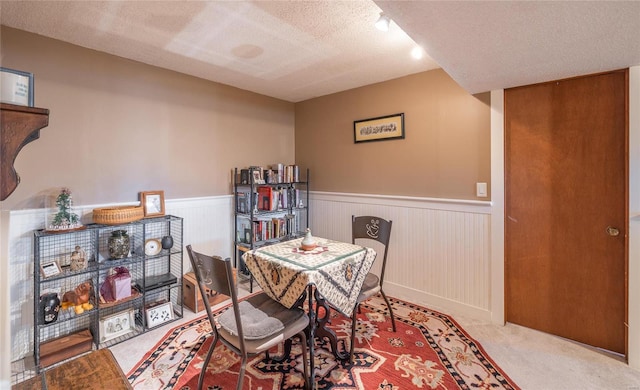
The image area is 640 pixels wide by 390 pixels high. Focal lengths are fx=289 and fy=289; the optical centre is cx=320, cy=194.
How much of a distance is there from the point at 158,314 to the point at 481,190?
3161 millimetres

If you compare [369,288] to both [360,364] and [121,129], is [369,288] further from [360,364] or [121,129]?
[121,129]

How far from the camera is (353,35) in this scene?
7.39ft

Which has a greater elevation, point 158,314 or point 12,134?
point 12,134

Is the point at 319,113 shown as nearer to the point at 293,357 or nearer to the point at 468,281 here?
the point at 468,281

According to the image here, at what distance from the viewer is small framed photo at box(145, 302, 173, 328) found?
8.38 feet

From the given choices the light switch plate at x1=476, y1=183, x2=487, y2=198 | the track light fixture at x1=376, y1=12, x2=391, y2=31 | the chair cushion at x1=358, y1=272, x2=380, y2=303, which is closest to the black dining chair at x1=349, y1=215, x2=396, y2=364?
the chair cushion at x1=358, y1=272, x2=380, y2=303

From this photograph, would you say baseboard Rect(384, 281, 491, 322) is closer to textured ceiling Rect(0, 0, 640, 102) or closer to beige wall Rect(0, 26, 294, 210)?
textured ceiling Rect(0, 0, 640, 102)

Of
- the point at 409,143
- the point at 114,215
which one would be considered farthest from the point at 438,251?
the point at 114,215

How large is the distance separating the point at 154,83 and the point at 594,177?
3.91m

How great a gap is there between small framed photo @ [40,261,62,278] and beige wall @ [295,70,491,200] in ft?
9.04

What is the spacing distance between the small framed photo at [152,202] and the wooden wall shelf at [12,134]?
79.0 inches

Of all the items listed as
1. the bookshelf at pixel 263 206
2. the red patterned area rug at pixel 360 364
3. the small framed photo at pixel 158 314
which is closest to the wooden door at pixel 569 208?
the red patterned area rug at pixel 360 364

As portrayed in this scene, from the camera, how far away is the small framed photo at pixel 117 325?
92.1 inches

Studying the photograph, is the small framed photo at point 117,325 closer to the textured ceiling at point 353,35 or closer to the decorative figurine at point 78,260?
the decorative figurine at point 78,260
